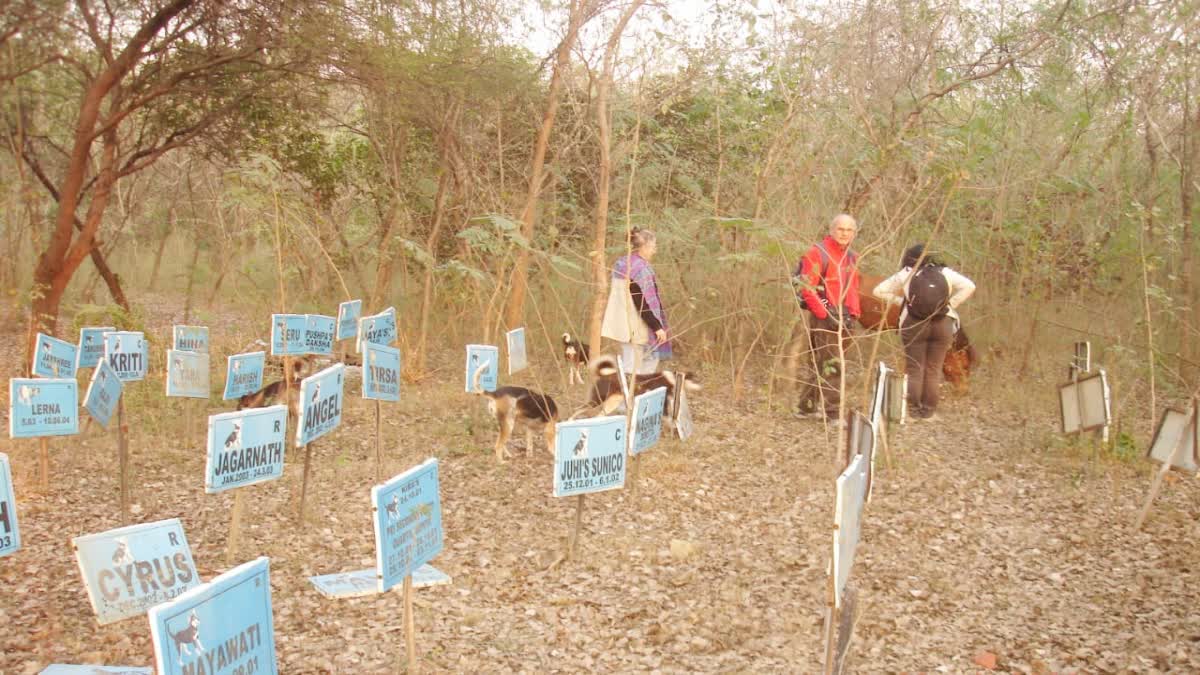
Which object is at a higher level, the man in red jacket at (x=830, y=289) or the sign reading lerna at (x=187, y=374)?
the man in red jacket at (x=830, y=289)

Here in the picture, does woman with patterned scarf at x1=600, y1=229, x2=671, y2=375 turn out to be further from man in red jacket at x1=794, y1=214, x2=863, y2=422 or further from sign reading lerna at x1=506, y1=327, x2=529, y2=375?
man in red jacket at x1=794, y1=214, x2=863, y2=422

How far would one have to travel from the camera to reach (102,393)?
19.6 feet

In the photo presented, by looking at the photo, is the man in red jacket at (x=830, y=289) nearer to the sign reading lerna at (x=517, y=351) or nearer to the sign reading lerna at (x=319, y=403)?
the sign reading lerna at (x=517, y=351)

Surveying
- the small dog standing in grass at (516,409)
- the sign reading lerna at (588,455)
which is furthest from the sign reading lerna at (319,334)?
the sign reading lerna at (588,455)

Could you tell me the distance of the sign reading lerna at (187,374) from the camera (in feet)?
23.5

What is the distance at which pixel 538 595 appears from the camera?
541cm

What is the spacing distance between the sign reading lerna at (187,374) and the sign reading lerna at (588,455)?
11.1 feet

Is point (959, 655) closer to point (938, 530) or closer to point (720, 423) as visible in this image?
point (938, 530)

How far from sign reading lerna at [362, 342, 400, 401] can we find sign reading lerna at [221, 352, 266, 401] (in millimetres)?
1035

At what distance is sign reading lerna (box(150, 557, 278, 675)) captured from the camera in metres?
2.49

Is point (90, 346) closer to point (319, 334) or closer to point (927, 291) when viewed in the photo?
point (319, 334)

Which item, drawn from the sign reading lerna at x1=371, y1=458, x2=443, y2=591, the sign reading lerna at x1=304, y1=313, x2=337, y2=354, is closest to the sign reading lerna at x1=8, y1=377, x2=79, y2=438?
the sign reading lerna at x1=371, y1=458, x2=443, y2=591

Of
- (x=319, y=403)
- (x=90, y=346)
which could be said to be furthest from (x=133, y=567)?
(x=90, y=346)

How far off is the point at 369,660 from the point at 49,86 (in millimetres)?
9275
